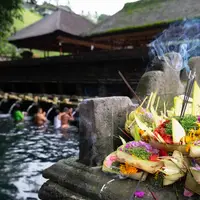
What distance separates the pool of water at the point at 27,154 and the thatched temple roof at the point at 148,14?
7.68m

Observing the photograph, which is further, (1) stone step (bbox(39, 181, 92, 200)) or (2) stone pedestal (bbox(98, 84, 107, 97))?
(2) stone pedestal (bbox(98, 84, 107, 97))

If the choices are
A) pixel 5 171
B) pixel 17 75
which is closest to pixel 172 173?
pixel 5 171

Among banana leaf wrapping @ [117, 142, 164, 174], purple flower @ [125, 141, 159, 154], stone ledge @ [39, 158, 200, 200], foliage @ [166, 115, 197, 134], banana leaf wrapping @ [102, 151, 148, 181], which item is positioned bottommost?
stone ledge @ [39, 158, 200, 200]

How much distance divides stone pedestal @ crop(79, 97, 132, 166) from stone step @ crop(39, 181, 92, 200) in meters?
0.38

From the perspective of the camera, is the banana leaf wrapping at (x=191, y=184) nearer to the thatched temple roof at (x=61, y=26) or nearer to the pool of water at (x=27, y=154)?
the pool of water at (x=27, y=154)

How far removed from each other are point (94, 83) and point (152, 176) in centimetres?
1624

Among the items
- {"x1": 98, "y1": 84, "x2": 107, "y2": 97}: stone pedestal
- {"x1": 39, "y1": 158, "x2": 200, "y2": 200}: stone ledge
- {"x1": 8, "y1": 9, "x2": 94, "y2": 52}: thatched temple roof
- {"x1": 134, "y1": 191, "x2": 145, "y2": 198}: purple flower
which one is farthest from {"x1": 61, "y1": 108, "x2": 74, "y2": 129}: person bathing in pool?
{"x1": 134, "y1": 191, "x2": 145, "y2": 198}: purple flower

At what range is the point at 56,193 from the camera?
2957 millimetres

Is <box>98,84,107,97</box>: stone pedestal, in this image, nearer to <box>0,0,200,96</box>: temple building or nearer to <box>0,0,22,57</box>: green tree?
<box>0,0,200,96</box>: temple building

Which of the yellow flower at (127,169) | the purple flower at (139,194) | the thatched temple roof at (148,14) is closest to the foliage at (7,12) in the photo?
the thatched temple roof at (148,14)

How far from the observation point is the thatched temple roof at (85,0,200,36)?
1503 centimetres

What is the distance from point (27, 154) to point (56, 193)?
313 inches

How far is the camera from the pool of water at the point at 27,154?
7.22 m

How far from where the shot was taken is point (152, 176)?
8.46 feet
